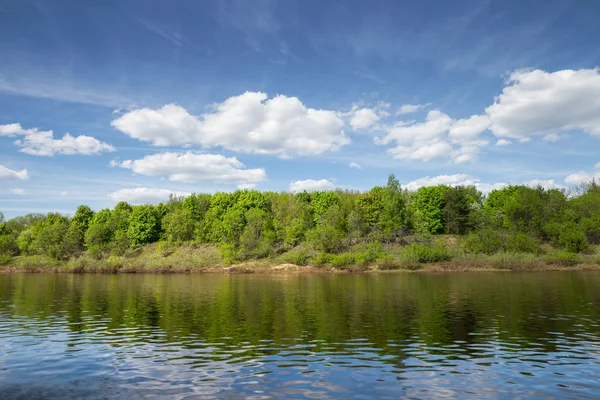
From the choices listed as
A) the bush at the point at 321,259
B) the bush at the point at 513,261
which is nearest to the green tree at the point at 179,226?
the bush at the point at 321,259

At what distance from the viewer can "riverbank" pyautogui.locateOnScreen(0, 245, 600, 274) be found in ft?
348

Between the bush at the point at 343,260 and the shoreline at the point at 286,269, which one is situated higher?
the bush at the point at 343,260

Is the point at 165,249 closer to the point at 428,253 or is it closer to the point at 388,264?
the point at 388,264

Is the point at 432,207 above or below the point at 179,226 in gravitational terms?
above

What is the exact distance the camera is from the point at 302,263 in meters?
121

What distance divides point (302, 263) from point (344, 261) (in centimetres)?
1260

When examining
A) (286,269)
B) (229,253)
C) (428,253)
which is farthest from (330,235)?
(229,253)

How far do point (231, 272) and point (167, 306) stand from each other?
71261mm

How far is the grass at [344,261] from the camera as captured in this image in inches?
4200

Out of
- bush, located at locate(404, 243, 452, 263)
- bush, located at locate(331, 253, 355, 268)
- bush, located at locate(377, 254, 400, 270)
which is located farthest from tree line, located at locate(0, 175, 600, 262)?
bush, located at locate(377, 254, 400, 270)

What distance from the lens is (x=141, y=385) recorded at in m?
19.4

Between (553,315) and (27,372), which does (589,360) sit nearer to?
(553,315)

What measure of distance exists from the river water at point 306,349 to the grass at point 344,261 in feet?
201

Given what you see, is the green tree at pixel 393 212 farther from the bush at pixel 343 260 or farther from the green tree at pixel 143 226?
the green tree at pixel 143 226
